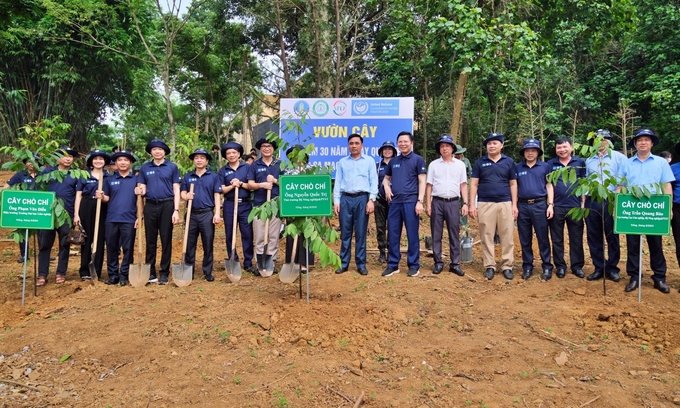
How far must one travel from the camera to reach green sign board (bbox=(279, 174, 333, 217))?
15.5ft

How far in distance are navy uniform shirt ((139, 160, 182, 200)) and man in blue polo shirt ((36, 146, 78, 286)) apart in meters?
1.05

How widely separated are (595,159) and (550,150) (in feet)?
53.7

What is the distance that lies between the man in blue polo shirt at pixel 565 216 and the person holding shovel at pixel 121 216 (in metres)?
5.11

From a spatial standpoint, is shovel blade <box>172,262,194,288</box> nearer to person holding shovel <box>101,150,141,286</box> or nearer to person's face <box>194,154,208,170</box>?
person holding shovel <box>101,150,141,286</box>

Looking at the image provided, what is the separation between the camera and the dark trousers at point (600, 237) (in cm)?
570

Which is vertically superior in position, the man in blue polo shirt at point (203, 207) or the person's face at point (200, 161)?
the person's face at point (200, 161)

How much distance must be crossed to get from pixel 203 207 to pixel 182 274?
856 millimetres

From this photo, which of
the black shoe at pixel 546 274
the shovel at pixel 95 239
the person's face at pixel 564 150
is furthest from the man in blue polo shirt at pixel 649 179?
the shovel at pixel 95 239

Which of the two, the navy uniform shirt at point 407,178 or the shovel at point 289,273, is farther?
the navy uniform shirt at point 407,178

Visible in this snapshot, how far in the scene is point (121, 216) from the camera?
235 inches

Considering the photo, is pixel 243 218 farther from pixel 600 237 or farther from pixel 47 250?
pixel 600 237

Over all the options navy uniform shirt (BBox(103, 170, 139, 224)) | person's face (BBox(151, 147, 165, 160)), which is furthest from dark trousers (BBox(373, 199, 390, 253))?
navy uniform shirt (BBox(103, 170, 139, 224))

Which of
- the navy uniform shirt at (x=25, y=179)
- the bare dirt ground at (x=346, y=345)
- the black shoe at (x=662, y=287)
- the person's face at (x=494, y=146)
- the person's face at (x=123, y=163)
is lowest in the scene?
the bare dirt ground at (x=346, y=345)

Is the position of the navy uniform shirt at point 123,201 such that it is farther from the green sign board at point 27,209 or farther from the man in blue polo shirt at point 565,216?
the man in blue polo shirt at point 565,216
